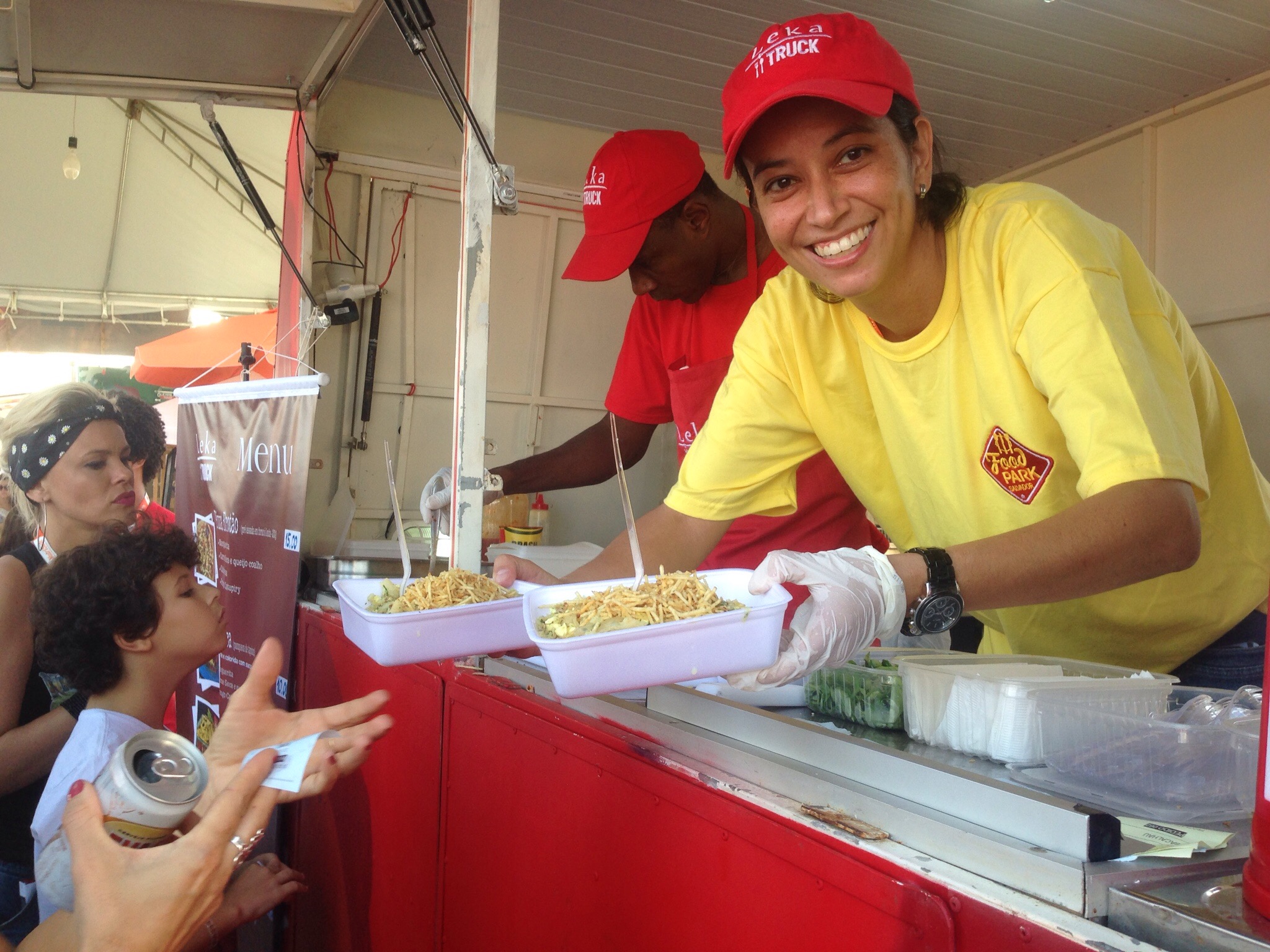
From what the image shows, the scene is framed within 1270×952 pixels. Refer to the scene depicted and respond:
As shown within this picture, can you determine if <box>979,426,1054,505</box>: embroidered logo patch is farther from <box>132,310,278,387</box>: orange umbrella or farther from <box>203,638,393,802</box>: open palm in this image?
<box>132,310,278,387</box>: orange umbrella

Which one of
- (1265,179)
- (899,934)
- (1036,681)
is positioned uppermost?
(1265,179)

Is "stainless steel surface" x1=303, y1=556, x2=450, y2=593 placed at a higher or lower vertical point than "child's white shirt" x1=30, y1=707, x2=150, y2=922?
higher

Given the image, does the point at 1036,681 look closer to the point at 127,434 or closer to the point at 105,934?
the point at 105,934

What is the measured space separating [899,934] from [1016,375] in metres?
0.77

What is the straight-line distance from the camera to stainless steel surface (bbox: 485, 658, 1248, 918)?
0.75 metres

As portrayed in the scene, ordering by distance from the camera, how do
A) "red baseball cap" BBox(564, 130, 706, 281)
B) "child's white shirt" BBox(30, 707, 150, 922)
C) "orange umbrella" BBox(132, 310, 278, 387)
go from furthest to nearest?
"orange umbrella" BBox(132, 310, 278, 387)
"red baseball cap" BBox(564, 130, 706, 281)
"child's white shirt" BBox(30, 707, 150, 922)

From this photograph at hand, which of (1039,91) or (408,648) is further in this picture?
(1039,91)

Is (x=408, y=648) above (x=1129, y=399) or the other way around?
the other way around

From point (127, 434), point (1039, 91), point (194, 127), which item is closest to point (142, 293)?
point (194, 127)

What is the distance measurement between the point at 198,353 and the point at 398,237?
10.8 feet

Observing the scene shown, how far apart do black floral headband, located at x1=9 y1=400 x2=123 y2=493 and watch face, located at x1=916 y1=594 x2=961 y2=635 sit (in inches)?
111

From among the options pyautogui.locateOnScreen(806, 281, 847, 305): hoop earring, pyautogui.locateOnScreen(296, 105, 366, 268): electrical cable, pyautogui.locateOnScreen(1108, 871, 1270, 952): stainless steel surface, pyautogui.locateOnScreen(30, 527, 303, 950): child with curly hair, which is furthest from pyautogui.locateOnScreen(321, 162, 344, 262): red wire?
pyautogui.locateOnScreen(1108, 871, 1270, 952): stainless steel surface

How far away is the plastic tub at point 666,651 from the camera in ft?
3.16

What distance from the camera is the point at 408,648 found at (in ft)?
4.48
